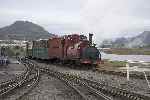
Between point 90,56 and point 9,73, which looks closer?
point 9,73

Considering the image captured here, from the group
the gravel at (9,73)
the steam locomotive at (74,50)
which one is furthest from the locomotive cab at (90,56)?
the gravel at (9,73)

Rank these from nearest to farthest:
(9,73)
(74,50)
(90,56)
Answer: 1. (9,73)
2. (90,56)
3. (74,50)

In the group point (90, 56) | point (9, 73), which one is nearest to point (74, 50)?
point (90, 56)

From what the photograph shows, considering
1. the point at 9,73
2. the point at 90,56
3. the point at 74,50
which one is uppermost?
the point at 74,50

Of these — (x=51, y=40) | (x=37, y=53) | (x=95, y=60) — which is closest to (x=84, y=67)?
(x=95, y=60)

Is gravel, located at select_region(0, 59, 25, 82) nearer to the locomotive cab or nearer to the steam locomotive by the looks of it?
the steam locomotive

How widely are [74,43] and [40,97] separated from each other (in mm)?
21066

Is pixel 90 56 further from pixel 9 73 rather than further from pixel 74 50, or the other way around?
pixel 9 73

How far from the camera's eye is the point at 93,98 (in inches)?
533

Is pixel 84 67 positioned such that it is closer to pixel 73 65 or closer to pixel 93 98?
pixel 73 65

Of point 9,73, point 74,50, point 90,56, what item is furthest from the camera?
point 74,50

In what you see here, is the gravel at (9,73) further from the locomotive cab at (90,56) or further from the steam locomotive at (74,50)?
the locomotive cab at (90,56)

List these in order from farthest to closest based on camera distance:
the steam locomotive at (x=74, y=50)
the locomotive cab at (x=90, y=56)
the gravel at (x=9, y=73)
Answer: the steam locomotive at (x=74, y=50)
the locomotive cab at (x=90, y=56)
the gravel at (x=9, y=73)

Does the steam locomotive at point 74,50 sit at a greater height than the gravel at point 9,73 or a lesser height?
greater
